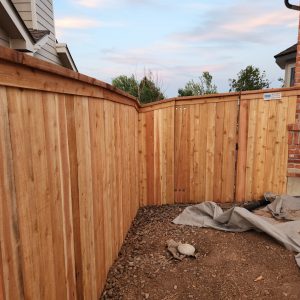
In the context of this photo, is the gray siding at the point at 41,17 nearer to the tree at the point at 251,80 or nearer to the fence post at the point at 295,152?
the fence post at the point at 295,152

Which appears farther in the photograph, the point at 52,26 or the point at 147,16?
the point at 147,16

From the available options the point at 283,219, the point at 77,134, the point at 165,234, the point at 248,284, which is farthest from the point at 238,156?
the point at 77,134

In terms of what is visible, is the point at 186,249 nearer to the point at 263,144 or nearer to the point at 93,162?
the point at 93,162

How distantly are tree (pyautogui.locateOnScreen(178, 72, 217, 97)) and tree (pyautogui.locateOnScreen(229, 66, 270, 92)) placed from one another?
1.46 m

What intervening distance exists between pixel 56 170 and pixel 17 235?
0.45 m

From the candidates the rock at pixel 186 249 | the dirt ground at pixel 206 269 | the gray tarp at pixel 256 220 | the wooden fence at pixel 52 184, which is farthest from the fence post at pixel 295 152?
the wooden fence at pixel 52 184

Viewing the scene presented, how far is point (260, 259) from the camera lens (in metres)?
3.09

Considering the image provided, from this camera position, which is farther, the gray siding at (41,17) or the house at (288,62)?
the house at (288,62)

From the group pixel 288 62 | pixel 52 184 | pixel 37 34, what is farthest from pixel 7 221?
pixel 288 62

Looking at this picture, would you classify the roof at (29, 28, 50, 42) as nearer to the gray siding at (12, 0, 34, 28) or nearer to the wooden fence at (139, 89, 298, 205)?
the gray siding at (12, 0, 34, 28)

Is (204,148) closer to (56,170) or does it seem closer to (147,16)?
(56,170)

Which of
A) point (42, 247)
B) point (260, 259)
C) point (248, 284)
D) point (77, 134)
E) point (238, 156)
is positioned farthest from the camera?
point (238, 156)

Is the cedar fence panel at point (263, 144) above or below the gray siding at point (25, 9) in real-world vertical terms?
below

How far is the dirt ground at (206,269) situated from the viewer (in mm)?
2580
